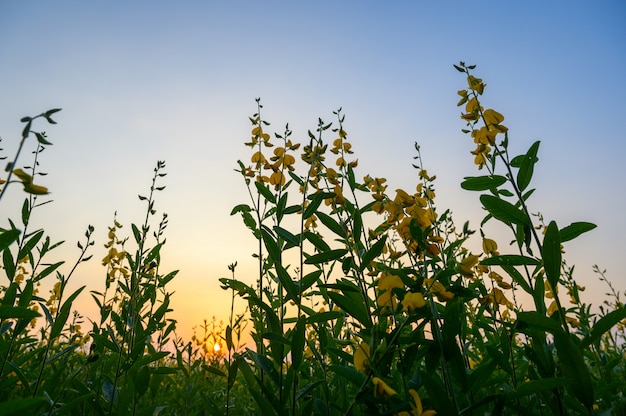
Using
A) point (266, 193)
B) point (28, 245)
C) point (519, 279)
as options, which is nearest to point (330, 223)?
point (266, 193)

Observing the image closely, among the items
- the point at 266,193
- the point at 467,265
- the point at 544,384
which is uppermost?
the point at 266,193

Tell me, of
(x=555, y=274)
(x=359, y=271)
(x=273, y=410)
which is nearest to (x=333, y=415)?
(x=273, y=410)

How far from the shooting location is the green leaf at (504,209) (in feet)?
5.41

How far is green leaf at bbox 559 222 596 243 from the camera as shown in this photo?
1.66 meters

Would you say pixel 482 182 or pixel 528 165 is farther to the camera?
pixel 482 182

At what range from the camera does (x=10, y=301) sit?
6.57ft

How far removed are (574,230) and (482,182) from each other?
0.43 m

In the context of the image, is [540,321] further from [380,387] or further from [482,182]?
[482,182]

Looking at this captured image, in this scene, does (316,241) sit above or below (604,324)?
above

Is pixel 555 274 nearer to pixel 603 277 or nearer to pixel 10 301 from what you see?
pixel 10 301

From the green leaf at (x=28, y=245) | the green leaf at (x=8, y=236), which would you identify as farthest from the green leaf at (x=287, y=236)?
the green leaf at (x=28, y=245)

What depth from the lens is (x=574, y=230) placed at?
1700mm

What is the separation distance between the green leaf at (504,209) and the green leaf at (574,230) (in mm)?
208

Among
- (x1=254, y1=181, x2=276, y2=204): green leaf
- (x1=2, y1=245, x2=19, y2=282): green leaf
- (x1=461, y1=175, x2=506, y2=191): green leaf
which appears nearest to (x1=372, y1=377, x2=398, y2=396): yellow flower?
(x1=461, y1=175, x2=506, y2=191): green leaf
